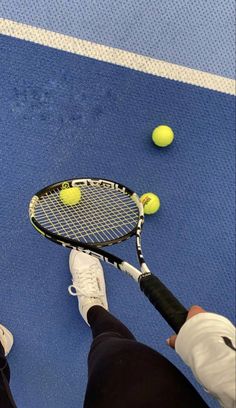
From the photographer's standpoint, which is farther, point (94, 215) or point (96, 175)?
point (96, 175)

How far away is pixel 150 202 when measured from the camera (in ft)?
4.79

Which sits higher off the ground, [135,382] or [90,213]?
[90,213]

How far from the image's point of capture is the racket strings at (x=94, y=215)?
4.33 ft

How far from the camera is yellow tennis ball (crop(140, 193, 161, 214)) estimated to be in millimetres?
1459

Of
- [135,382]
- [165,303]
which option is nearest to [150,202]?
[165,303]

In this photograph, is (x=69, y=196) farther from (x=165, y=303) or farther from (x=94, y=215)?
(x=165, y=303)

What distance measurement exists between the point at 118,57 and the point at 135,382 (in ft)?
3.72

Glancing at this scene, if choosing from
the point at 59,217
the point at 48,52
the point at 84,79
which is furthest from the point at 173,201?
the point at 48,52

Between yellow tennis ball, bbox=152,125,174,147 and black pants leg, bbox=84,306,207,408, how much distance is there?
773 millimetres

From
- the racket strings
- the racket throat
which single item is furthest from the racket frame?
the racket strings

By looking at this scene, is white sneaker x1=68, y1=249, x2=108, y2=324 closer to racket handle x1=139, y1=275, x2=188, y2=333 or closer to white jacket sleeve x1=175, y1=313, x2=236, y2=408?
racket handle x1=139, y1=275, x2=188, y2=333

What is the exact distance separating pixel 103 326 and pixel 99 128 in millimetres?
716

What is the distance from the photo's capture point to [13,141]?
1.44m

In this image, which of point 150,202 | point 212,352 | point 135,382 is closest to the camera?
point 212,352
